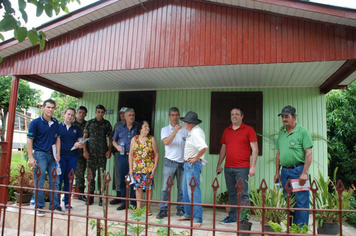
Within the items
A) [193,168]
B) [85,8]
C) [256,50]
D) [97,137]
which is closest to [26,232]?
[97,137]

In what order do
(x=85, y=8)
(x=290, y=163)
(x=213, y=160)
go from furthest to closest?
(x=213, y=160), (x=85, y=8), (x=290, y=163)

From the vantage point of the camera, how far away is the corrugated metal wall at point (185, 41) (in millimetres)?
3748

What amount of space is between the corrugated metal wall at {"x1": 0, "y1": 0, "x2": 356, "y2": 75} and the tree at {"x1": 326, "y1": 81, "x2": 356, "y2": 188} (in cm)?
510

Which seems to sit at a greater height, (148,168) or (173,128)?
(173,128)

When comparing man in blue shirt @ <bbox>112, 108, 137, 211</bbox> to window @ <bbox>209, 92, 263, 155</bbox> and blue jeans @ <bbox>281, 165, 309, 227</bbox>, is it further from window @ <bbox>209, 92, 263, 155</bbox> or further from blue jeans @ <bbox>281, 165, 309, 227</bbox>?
blue jeans @ <bbox>281, 165, 309, 227</bbox>

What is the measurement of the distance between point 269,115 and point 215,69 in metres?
1.75

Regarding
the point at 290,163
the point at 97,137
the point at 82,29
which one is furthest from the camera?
the point at 97,137

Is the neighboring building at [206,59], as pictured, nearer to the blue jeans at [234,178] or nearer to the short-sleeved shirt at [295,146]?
the short-sleeved shirt at [295,146]

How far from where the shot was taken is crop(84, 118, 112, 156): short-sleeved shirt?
17.6ft

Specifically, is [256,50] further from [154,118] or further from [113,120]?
[113,120]

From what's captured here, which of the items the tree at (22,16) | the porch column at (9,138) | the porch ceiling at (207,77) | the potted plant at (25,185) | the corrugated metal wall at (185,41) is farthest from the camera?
the potted plant at (25,185)

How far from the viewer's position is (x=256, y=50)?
3916mm

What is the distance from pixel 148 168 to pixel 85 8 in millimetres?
2826

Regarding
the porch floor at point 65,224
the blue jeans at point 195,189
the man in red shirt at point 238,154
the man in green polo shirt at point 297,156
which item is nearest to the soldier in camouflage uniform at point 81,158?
the porch floor at point 65,224
